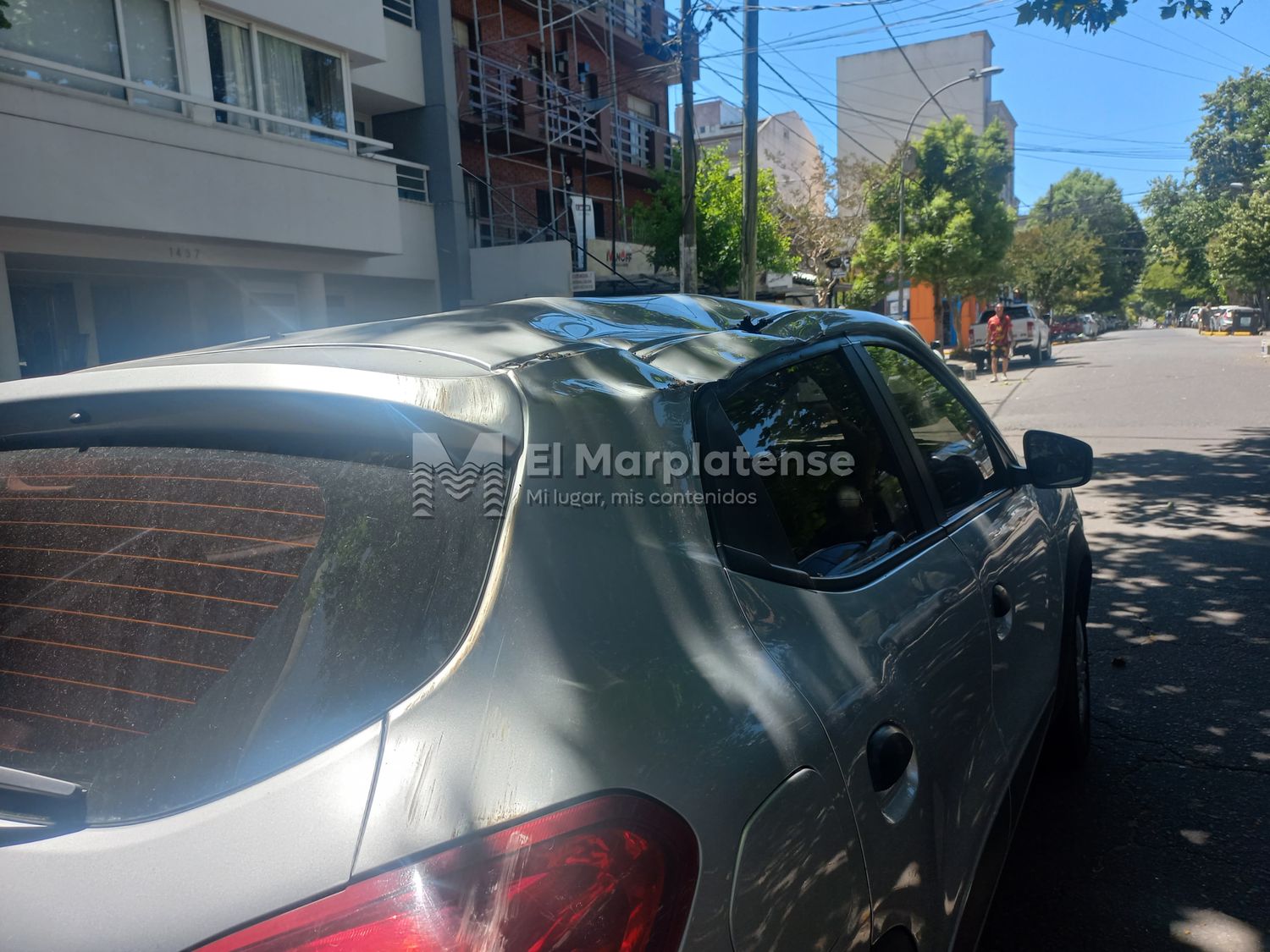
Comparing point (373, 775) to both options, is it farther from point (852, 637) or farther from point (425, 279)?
point (425, 279)

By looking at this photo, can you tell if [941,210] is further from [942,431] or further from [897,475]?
[897,475]

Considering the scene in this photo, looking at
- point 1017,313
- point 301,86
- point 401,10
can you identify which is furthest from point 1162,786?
point 1017,313

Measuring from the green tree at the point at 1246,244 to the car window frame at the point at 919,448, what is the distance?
5089 cm

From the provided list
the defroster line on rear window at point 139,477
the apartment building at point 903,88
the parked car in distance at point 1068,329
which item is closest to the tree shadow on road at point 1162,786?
the defroster line on rear window at point 139,477

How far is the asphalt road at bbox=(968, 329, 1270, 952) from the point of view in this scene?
2770mm

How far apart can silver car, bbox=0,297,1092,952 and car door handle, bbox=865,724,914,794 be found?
18mm

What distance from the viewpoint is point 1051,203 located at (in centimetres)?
8938

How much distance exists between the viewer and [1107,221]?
8394cm

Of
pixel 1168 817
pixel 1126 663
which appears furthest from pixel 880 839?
pixel 1126 663

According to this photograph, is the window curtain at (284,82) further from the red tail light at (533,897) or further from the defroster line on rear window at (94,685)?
the red tail light at (533,897)

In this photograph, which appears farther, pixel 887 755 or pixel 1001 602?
pixel 1001 602

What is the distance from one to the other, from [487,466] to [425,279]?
1868 cm

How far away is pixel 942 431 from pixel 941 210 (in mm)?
31225

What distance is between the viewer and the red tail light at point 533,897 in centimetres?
99
